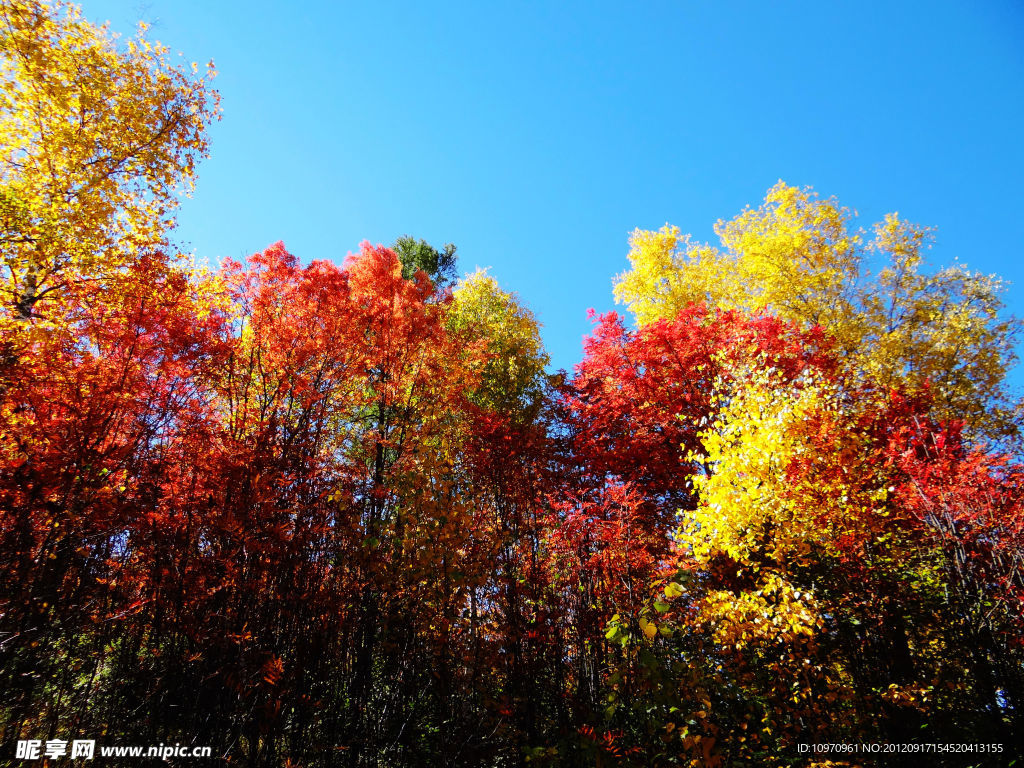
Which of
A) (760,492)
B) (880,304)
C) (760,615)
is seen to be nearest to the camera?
(760,615)

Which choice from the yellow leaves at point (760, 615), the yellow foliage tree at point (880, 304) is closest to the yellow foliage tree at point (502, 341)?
the yellow foliage tree at point (880, 304)

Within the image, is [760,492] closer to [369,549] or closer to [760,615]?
[760,615]

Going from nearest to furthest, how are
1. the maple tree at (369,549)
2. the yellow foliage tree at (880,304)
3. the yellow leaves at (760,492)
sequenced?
1. the maple tree at (369,549)
2. the yellow leaves at (760,492)
3. the yellow foliage tree at (880,304)

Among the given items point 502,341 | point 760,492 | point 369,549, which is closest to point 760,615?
point 760,492

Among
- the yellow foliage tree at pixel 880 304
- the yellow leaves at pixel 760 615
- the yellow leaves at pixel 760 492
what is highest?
the yellow foliage tree at pixel 880 304

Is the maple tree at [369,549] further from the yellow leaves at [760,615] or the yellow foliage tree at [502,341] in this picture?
the yellow foliage tree at [502,341]

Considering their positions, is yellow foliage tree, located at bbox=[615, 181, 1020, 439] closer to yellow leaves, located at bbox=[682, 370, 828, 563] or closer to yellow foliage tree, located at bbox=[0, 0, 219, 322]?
yellow leaves, located at bbox=[682, 370, 828, 563]

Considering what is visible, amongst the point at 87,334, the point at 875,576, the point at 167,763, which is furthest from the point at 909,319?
the point at 87,334

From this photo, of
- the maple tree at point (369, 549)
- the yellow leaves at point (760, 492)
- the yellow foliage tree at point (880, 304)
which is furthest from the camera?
the yellow foliage tree at point (880, 304)

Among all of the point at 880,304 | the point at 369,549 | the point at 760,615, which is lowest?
the point at 760,615

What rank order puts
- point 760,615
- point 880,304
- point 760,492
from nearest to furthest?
point 760,615 < point 760,492 < point 880,304

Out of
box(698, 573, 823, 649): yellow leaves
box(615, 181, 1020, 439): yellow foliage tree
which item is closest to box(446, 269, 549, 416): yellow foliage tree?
box(615, 181, 1020, 439): yellow foliage tree

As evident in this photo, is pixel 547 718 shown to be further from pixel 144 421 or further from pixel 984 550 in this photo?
pixel 144 421

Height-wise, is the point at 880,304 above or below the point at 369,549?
above
